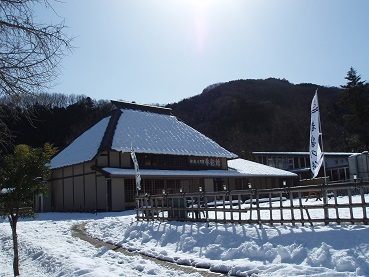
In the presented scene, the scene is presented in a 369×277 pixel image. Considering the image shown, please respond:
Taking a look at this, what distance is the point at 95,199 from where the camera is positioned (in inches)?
1020

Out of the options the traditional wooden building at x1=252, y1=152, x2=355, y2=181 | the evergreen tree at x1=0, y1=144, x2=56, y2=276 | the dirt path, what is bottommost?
the dirt path

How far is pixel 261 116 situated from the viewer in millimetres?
92125

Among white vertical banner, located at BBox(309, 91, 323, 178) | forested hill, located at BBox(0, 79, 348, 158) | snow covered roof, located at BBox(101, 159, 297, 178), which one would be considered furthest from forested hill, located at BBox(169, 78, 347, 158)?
white vertical banner, located at BBox(309, 91, 323, 178)

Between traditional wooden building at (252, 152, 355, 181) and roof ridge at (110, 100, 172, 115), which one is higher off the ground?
roof ridge at (110, 100, 172, 115)

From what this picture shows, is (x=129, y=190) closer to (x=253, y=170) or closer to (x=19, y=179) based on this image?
(x=253, y=170)

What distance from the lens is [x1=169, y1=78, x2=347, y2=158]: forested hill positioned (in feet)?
240

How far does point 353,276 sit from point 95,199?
2186 cm

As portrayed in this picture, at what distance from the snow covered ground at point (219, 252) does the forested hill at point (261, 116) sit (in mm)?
37057

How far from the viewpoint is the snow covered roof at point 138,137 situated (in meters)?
27.7

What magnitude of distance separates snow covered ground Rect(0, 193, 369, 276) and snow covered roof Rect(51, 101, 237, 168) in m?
15.3

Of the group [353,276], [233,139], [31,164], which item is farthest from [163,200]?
[233,139]

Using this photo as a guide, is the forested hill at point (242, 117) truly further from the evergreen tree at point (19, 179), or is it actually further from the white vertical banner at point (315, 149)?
the evergreen tree at point (19, 179)

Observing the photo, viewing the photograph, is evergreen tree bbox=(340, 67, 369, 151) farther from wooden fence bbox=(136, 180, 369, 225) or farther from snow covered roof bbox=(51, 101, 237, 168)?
wooden fence bbox=(136, 180, 369, 225)

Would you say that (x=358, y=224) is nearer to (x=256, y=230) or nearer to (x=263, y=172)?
(x=256, y=230)
